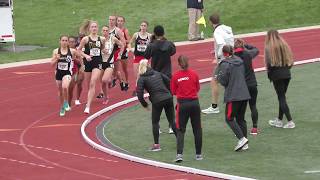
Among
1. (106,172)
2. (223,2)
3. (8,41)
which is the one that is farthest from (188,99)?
(223,2)

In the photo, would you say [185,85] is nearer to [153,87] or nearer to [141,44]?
[153,87]

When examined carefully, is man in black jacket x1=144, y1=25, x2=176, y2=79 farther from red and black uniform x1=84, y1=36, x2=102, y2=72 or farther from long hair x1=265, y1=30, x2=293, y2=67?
red and black uniform x1=84, y1=36, x2=102, y2=72

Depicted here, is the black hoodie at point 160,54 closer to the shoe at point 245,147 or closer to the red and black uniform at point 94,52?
the shoe at point 245,147

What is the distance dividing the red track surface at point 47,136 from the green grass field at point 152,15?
24.9 ft

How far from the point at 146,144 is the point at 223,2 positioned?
1019 inches

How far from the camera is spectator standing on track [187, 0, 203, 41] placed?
29.9m

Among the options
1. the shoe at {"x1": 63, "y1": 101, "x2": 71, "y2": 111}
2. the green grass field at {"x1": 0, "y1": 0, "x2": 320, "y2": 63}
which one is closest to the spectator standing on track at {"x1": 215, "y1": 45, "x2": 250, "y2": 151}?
the shoe at {"x1": 63, "y1": 101, "x2": 71, "y2": 111}

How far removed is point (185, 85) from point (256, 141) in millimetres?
2174

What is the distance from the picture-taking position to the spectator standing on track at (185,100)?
41.4ft

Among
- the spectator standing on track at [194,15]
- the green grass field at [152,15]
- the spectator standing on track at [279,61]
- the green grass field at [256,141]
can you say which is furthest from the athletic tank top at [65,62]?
the green grass field at [152,15]

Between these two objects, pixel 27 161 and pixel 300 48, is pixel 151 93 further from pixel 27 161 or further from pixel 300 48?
pixel 300 48

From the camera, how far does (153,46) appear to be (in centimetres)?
1500

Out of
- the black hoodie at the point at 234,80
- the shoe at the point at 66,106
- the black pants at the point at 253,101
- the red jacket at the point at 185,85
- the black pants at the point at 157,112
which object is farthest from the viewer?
the shoe at the point at 66,106

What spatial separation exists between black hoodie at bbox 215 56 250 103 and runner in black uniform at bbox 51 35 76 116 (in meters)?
5.43
